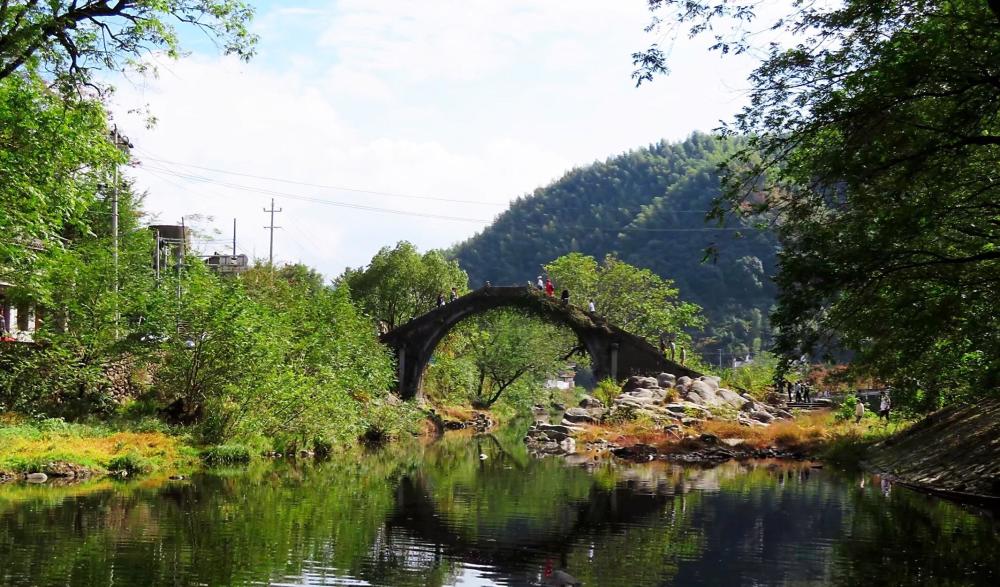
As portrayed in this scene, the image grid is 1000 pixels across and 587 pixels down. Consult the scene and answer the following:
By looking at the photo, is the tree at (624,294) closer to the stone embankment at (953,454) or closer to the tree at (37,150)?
the stone embankment at (953,454)

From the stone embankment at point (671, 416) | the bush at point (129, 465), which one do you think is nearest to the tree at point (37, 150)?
the bush at point (129, 465)

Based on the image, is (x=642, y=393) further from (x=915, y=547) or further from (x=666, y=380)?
(x=915, y=547)

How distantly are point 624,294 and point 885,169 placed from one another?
56.0m

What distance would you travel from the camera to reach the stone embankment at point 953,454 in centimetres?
2272

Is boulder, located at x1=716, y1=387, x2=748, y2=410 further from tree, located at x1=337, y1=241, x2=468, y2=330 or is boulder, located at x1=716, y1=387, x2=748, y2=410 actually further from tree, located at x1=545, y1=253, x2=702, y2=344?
tree, located at x1=337, y1=241, x2=468, y2=330

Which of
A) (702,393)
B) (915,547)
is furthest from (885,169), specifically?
(702,393)

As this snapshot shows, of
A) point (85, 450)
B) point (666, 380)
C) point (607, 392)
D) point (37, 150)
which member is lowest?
point (85, 450)

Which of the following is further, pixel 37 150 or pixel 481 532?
pixel 37 150

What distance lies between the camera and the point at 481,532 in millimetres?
17672

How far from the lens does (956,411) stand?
30.4 meters

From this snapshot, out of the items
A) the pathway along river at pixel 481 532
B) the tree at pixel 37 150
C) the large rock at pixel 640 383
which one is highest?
the tree at pixel 37 150

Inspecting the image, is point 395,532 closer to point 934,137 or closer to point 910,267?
point 910,267

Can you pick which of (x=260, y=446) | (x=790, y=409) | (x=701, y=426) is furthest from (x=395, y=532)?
(x=790, y=409)

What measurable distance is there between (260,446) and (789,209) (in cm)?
2179
